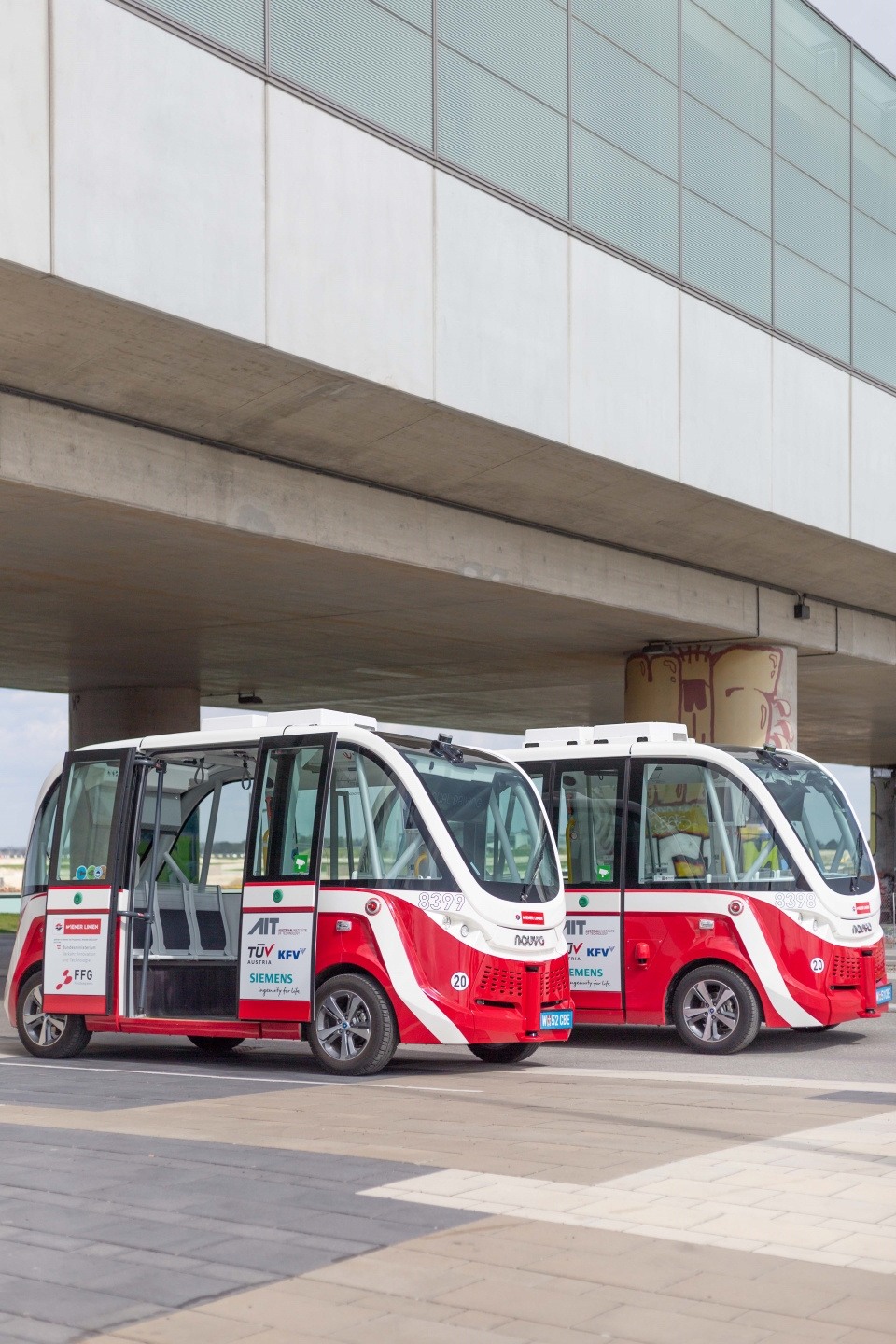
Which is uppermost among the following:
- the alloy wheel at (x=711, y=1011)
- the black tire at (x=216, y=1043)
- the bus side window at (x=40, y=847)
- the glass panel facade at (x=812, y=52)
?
the glass panel facade at (x=812, y=52)

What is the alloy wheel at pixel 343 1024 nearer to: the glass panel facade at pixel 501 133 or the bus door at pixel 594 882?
the bus door at pixel 594 882

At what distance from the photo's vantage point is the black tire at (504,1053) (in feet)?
40.0

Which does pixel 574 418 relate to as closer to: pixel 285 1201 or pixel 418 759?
pixel 418 759

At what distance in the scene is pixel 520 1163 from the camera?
6.86 m

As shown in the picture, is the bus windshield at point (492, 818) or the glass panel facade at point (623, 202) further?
the glass panel facade at point (623, 202)

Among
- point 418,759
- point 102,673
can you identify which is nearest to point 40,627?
point 102,673

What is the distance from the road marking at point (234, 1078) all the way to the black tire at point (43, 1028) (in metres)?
0.18

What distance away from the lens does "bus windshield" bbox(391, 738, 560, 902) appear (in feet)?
37.0

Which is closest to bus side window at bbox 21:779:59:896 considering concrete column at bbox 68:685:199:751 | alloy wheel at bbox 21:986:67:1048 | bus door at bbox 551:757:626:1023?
alloy wheel at bbox 21:986:67:1048

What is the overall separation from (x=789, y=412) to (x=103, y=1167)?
15.9 m

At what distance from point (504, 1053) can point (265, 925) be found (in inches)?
86.0

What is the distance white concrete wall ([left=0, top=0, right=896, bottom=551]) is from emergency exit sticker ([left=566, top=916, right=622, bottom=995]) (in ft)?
16.6

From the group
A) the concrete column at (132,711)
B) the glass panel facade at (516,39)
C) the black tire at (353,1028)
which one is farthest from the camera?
the concrete column at (132,711)

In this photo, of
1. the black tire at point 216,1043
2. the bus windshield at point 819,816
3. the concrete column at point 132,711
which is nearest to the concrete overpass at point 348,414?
the concrete column at point 132,711
